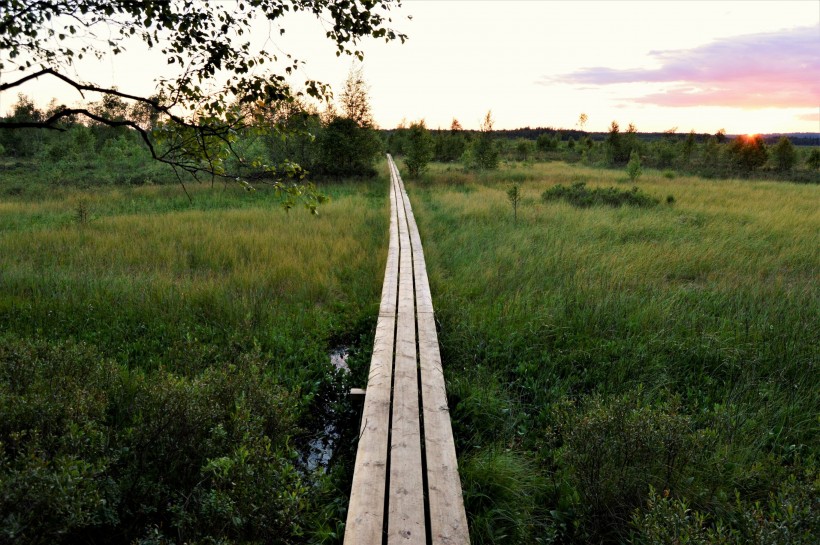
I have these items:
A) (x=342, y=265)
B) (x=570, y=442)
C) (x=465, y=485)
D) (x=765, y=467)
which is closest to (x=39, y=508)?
(x=465, y=485)

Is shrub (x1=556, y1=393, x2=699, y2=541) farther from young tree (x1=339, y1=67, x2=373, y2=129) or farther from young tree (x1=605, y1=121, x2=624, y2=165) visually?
young tree (x1=605, y1=121, x2=624, y2=165)

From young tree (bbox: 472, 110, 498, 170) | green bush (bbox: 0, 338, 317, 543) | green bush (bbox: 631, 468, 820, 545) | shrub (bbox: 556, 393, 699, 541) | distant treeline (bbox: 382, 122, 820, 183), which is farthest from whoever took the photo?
distant treeline (bbox: 382, 122, 820, 183)

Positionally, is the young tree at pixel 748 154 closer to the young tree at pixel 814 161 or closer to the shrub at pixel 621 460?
the young tree at pixel 814 161

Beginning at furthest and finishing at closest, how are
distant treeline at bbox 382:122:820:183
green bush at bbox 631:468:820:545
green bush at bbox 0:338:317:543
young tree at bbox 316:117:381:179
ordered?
1. distant treeline at bbox 382:122:820:183
2. young tree at bbox 316:117:381:179
3. green bush at bbox 0:338:317:543
4. green bush at bbox 631:468:820:545

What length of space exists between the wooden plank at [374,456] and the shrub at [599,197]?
13.7m

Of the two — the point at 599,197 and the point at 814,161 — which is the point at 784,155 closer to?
the point at 814,161

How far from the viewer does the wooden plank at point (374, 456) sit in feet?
7.90

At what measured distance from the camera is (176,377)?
3.70 metres

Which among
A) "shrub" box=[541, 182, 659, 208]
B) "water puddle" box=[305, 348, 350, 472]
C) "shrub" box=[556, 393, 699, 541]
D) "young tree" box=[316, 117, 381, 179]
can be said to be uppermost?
"young tree" box=[316, 117, 381, 179]

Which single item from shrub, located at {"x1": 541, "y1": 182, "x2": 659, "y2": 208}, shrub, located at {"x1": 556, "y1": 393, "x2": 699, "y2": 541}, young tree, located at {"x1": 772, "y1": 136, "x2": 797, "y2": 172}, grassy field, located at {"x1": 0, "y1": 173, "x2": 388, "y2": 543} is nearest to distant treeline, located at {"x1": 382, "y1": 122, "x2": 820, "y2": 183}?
young tree, located at {"x1": 772, "y1": 136, "x2": 797, "y2": 172}

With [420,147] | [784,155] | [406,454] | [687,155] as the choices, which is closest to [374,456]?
[406,454]

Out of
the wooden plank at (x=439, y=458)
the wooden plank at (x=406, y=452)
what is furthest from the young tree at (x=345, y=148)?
the wooden plank at (x=439, y=458)

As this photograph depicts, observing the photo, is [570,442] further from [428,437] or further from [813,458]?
[813,458]

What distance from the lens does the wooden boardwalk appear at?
243 centimetres
